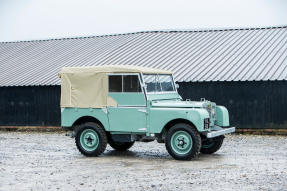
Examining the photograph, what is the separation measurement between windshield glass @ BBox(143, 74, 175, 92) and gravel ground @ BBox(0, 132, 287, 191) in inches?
75.0

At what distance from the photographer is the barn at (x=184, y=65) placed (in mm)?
22953

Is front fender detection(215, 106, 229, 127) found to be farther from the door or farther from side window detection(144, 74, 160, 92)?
the door

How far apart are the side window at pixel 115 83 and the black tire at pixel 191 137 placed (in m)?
1.97

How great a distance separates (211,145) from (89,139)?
3.52 meters

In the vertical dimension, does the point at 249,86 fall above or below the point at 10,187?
above

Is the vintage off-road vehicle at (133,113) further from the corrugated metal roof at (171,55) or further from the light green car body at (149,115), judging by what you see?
the corrugated metal roof at (171,55)

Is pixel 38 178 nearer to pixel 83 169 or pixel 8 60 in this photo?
pixel 83 169

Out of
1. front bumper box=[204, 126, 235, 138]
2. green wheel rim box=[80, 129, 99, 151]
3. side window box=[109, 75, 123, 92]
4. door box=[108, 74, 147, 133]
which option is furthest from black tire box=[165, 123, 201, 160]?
green wheel rim box=[80, 129, 99, 151]

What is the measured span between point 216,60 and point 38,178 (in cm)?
1687

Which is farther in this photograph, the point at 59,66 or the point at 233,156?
the point at 59,66

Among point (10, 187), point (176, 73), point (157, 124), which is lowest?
point (10, 187)

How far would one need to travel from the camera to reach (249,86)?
23094 mm

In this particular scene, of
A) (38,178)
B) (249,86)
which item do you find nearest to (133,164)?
Answer: (38,178)

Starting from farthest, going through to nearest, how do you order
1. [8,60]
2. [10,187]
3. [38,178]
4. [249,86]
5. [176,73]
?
1. [8,60]
2. [176,73]
3. [249,86]
4. [38,178]
5. [10,187]
